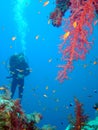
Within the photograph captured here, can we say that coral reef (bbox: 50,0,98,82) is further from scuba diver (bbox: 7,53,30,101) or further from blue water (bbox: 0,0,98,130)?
blue water (bbox: 0,0,98,130)

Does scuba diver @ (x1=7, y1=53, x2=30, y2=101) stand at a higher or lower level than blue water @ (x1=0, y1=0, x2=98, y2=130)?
lower

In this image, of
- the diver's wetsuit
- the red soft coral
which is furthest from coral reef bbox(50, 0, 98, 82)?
the diver's wetsuit

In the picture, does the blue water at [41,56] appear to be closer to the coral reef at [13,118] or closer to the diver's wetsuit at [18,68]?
the diver's wetsuit at [18,68]

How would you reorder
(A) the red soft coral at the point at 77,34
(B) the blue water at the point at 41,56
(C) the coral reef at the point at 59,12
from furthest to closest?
(B) the blue water at the point at 41,56 < (C) the coral reef at the point at 59,12 < (A) the red soft coral at the point at 77,34

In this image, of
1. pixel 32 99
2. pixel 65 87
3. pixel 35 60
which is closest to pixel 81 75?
pixel 65 87

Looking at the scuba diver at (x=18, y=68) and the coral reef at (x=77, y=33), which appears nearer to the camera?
the coral reef at (x=77, y=33)

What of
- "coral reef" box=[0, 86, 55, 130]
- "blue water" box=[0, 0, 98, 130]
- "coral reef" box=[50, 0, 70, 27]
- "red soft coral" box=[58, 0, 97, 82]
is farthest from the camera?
"blue water" box=[0, 0, 98, 130]

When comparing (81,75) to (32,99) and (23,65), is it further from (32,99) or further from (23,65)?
(23,65)

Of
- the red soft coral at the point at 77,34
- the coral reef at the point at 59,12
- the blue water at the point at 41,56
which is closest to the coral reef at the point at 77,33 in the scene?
the red soft coral at the point at 77,34

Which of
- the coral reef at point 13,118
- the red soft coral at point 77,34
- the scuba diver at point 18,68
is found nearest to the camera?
the coral reef at point 13,118

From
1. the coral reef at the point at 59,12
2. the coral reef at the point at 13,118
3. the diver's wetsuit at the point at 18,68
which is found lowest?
the coral reef at the point at 13,118

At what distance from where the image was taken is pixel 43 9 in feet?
381

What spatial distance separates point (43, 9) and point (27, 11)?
15.0m

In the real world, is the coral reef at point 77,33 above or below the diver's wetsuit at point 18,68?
below
